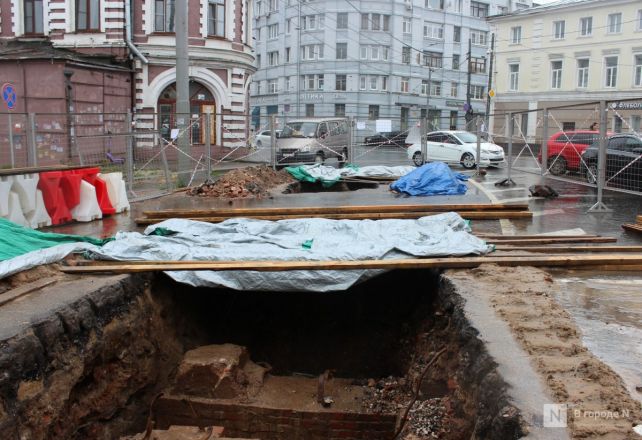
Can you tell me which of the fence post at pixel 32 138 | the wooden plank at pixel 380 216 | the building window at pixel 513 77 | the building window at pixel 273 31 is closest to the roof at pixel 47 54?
the fence post at pixel 32 138

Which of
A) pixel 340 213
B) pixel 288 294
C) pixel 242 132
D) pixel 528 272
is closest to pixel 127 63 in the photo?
pixel 242 132

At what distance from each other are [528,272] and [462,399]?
2.09 metres

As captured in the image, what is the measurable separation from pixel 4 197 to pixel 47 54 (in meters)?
16.2

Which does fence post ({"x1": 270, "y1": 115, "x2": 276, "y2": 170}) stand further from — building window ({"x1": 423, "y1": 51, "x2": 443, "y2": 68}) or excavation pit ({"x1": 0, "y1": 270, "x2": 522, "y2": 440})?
building window ({"x1": 423, "y1": 51, "x2": 443, "y2": 68})

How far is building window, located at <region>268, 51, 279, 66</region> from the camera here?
64.4m

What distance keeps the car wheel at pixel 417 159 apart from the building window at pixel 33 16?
17130 millimetres

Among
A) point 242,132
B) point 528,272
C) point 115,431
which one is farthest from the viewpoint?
point 242,132

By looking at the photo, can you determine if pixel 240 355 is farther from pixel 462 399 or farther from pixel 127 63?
pixel 127 63

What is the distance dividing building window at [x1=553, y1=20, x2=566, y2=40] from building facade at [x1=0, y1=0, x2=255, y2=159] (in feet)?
93.4

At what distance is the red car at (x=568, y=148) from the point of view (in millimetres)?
14995

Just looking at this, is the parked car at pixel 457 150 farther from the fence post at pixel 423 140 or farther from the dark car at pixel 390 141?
the dark car at pixel 390 141

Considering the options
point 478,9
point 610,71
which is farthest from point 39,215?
point 478,9

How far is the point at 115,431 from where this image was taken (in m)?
5.67

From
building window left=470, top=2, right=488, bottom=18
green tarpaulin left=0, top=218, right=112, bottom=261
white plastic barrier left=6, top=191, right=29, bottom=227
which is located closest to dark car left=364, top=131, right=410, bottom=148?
white plastic barrier left=6, top=191, right=29, bottom=227
